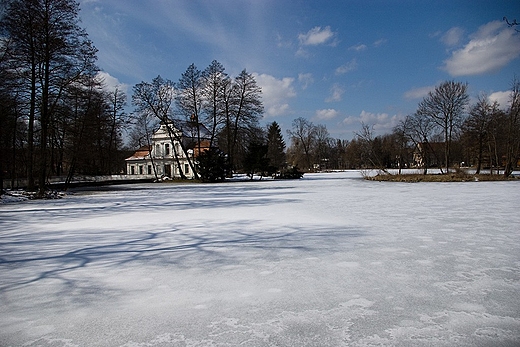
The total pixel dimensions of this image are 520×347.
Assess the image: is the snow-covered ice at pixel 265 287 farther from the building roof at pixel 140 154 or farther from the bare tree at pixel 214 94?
the building roof at pixel 140 154

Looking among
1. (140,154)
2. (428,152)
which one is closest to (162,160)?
(140,154)

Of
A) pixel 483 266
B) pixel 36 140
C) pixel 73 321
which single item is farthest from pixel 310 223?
pixel 36 140

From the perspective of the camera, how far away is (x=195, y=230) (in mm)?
6895

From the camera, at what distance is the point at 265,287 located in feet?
11.5

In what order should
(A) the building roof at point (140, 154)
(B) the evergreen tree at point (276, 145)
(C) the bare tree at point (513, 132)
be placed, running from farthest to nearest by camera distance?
(B) the evergreen tree at point (276, 145)
(A) the building roof at point (140, 154)
(C) the bare tree at point (513, 132)

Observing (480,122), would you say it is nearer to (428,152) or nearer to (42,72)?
(428,152)

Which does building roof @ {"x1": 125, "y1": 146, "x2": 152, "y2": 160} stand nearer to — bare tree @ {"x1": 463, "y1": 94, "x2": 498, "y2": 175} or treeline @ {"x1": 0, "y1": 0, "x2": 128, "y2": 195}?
treeline @ {"x1": 0, "y1": 0, "x2": 128, "y2": 195}

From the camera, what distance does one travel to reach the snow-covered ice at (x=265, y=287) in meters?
2.50

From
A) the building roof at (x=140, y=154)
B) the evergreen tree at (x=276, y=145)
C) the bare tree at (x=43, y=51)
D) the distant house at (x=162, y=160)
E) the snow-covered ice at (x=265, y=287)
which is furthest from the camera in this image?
the evergreen tree at (x=276, y=145)

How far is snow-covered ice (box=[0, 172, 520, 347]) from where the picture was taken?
2502mm

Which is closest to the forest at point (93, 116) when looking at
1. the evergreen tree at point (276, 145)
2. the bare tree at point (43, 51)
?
the bare tree at point (43, 51)

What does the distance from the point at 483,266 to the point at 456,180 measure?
24.0m

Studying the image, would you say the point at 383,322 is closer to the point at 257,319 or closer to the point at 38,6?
the point at 257,319

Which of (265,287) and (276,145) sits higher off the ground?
(276,145)
